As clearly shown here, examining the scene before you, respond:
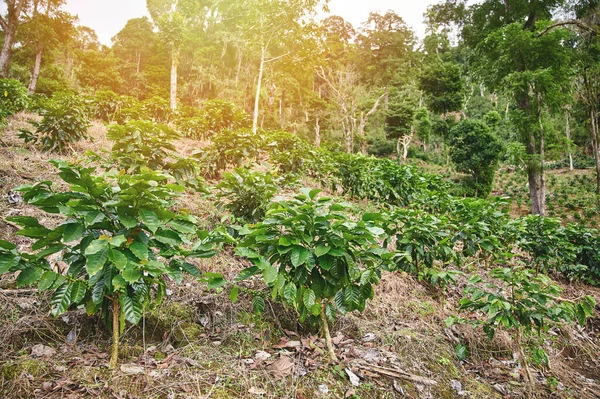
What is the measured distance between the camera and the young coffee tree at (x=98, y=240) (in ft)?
4.53

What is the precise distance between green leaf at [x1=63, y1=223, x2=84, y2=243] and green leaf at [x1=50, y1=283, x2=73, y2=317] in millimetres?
265

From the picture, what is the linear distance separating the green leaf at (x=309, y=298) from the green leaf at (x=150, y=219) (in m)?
1.00

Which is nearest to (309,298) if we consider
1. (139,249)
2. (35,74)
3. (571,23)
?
(139,249)

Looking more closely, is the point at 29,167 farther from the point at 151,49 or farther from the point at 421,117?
the point at 151,49

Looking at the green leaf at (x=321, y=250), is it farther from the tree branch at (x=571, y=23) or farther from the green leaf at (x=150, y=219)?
the tree branch at (x=571, y=23)

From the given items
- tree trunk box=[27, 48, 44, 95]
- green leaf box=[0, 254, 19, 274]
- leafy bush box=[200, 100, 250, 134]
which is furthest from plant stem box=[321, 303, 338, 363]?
tree trunk box=[27, 48, 44, 95]

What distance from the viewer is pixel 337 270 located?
6.19ft

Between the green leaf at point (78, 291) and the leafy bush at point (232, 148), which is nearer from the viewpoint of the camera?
the green leaf at point (78, 291)

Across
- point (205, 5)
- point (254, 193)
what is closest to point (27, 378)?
point (254, 193)

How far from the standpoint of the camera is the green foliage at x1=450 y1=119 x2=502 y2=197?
49.3 feet

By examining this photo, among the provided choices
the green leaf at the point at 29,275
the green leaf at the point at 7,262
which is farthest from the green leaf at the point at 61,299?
the green leaf at the point at 7,262

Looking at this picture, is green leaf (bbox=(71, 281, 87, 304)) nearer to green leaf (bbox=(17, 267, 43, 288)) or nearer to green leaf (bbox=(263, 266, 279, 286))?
green leaf (bbox=(17, 267, 43, 288))

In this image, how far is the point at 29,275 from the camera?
1.39 meters

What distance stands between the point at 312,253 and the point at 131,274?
40.1 inches
